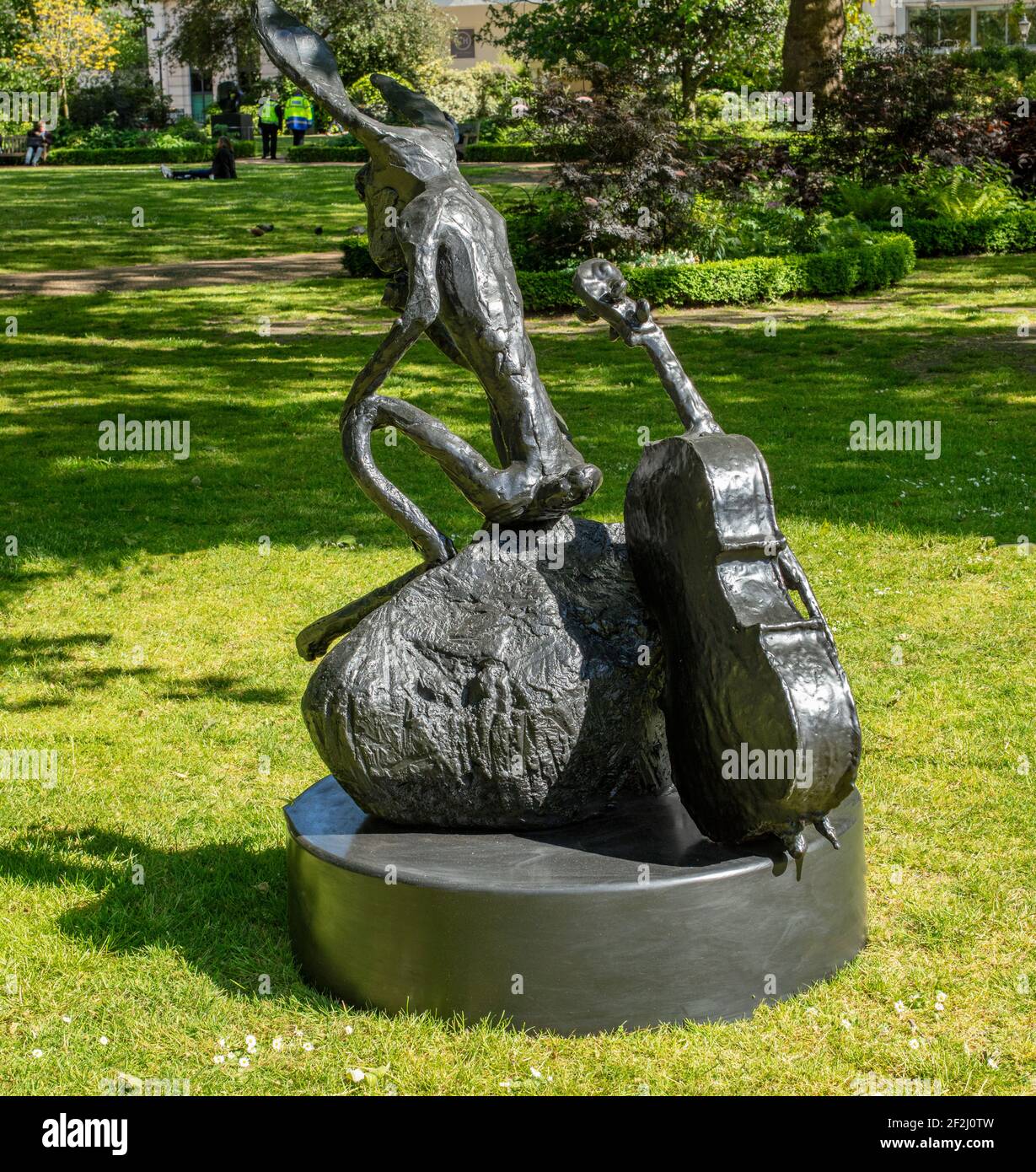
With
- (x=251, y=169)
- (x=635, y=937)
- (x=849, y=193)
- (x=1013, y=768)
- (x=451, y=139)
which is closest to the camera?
(x=635, y=937)

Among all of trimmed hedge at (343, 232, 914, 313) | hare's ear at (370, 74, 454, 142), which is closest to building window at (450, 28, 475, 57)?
trimmed hedge at (343, 232, 914, 313)

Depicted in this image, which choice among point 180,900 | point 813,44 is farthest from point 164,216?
point 180,900

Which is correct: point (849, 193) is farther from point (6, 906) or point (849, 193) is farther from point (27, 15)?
point (27, 15)

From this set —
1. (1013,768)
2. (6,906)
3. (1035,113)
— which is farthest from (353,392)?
(1035,113)

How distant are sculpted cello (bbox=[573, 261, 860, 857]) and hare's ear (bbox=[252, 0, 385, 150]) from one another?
1.63m

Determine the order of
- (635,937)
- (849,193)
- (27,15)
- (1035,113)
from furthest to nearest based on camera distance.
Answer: (27,15), (1035,113), (849,193), (635,937)

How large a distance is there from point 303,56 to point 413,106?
60cm

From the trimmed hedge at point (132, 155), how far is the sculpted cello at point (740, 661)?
34.6 meters

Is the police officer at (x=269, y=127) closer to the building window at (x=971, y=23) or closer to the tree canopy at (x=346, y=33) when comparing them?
the tree canopy at (x=346, y=33)

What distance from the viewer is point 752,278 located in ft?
58.1

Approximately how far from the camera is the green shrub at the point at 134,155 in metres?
36.8

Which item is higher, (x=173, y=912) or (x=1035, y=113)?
(x=1035, y=113)

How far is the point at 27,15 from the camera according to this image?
137ft

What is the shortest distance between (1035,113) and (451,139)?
21.7 metres
